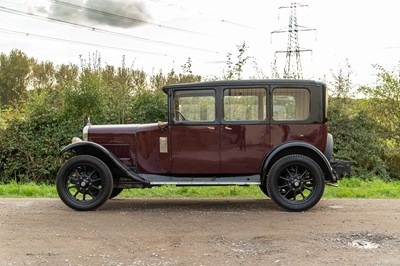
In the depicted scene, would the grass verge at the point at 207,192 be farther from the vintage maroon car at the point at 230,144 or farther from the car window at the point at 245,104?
the car window at the point at 245,104

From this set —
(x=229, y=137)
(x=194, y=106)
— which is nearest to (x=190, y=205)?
(x=229, y=137)

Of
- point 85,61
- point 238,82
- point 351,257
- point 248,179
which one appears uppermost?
point 85,61

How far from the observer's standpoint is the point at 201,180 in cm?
808

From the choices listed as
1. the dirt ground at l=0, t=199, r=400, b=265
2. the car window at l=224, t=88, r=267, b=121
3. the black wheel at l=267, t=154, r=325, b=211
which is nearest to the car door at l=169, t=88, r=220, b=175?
the car window at l=224, t=88, r=267, b=121

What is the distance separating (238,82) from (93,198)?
9.47 ft

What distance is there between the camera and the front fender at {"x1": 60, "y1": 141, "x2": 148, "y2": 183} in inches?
317

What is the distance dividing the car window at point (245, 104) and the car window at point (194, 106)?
0.24 m

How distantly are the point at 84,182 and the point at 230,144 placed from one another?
2.35 metres

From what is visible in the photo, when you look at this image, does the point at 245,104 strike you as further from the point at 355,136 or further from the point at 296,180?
the point at 355,136

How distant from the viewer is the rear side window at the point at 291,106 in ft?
26.5

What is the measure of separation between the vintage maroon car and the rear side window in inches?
0.6

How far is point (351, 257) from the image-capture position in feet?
17.3

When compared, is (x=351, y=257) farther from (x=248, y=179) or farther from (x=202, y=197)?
(x=202, y=197)

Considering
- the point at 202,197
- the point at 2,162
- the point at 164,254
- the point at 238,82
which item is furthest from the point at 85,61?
the point at 164,254
